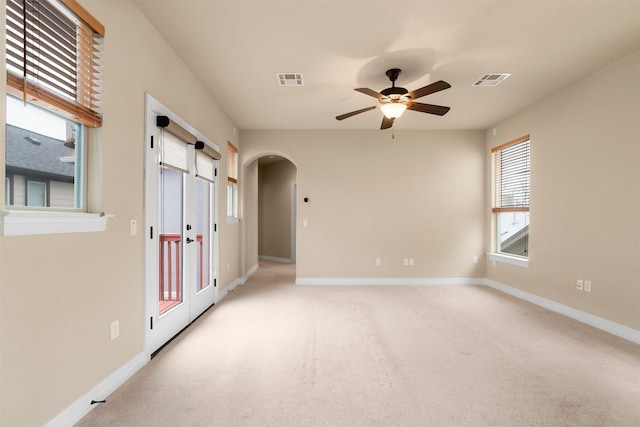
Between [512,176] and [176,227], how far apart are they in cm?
495

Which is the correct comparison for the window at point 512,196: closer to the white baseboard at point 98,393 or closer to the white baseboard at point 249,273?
the white baseboard at point 249,273

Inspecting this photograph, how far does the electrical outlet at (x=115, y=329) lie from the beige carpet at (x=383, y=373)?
1.18ft

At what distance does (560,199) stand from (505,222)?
1408 millimetres

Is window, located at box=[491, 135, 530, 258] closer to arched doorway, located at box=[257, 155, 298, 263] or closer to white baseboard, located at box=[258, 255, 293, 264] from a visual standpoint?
arched doorway, located at box=[257, 155, 298, 263]

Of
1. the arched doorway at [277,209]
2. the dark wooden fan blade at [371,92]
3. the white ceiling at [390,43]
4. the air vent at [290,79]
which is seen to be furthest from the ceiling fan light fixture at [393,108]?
the arched doorway at [277,209]

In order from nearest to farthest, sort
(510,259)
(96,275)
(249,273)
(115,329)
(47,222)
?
(47,222)
(96,275)
(115,329)
(510,259)
(249,273)

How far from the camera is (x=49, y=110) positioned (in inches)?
67.5

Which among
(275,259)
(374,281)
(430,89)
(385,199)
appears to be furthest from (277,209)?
(430,89)

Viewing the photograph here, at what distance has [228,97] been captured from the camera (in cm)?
430

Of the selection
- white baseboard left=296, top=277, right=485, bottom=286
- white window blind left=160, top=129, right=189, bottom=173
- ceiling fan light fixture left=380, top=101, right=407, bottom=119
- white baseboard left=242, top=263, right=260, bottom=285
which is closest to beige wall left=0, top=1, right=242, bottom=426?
white window blind left=160, top=129, right=189, bottom=173

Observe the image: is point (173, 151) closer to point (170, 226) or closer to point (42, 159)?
point (170, 226)

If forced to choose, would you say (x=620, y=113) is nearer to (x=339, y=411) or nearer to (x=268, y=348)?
(x=339, y=411)

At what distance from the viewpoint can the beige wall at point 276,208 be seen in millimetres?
8766

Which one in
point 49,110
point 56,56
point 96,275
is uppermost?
point 56,56
